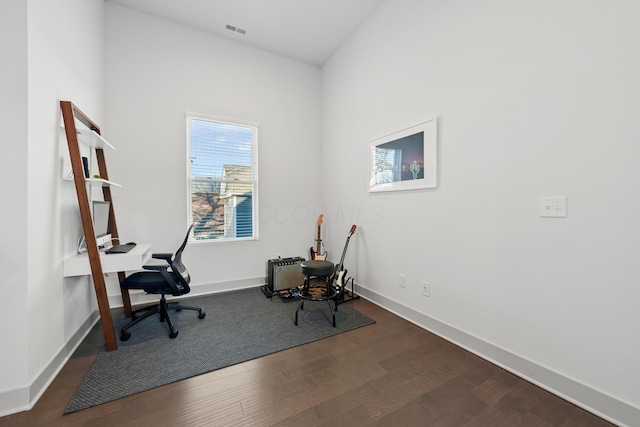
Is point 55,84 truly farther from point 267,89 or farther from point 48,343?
point 267,89

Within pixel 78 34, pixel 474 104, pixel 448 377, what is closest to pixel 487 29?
pixel 474 104

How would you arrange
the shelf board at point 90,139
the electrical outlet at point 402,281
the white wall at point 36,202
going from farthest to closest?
the electrical outlet at point 402,281 < the shelf board at point 90,139 < the white wall at point 36,202

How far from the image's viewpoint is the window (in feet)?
10.8

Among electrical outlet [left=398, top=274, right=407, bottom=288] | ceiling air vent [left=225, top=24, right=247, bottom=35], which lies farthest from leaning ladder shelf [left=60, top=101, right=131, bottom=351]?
electrical outlet [left=398, top=274, right=407, bottom=288]

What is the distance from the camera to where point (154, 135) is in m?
3.06

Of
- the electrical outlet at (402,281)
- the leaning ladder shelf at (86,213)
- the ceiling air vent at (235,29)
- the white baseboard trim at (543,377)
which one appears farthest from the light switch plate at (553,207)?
the ceiling air vent at (235,29)

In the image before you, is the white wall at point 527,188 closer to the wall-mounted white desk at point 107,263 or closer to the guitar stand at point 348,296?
the guitar stand at point 348,296

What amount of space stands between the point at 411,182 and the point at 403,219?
41 cm

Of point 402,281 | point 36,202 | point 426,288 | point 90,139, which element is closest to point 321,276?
point 402,281

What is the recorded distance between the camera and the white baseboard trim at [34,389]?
4.62 ft

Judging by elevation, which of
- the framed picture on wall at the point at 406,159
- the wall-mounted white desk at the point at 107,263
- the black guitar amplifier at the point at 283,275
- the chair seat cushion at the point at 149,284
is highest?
the framed picture on wall at the point at 406,159

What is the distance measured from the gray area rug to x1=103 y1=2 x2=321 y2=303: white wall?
2.44 ft

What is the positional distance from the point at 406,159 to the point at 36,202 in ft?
9.71

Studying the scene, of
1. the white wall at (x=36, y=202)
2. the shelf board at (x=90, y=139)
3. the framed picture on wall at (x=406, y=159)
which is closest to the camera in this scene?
the white wall at (x=36, y=202)
